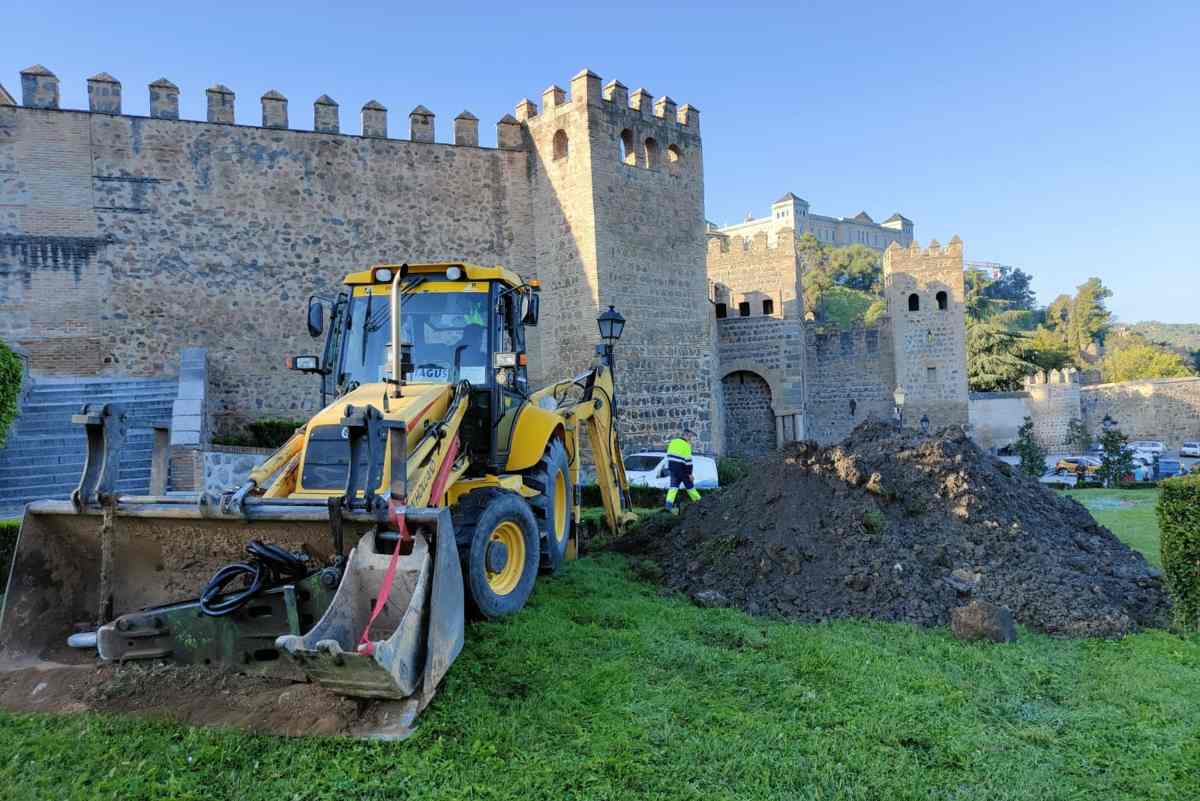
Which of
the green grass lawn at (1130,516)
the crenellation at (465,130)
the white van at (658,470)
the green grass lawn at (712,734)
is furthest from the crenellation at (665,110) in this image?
the green grass lawn at (712,734)

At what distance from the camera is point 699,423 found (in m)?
19.5

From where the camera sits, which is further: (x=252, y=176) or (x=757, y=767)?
(x=252, y=176)

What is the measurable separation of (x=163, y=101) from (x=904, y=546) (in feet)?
55.5

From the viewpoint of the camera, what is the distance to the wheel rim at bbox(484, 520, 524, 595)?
5582 millimetres

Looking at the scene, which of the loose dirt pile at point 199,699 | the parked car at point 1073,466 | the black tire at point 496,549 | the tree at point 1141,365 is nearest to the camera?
the loose dirt pile at point 199,699

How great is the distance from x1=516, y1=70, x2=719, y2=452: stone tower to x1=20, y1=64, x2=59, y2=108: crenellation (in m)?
9.76

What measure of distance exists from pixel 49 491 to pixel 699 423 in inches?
527

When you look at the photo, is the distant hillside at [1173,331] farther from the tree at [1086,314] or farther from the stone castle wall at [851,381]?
the stone castle wall at [851,381]

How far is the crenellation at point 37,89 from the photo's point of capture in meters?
15.4

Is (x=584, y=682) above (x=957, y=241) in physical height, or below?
below

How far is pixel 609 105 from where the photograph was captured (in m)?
18.2

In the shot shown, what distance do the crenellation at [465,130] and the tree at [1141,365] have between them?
50.3 meters

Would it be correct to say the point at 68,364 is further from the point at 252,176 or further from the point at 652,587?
the point at 652,587

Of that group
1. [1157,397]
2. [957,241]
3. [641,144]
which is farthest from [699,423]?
[1157,397]
